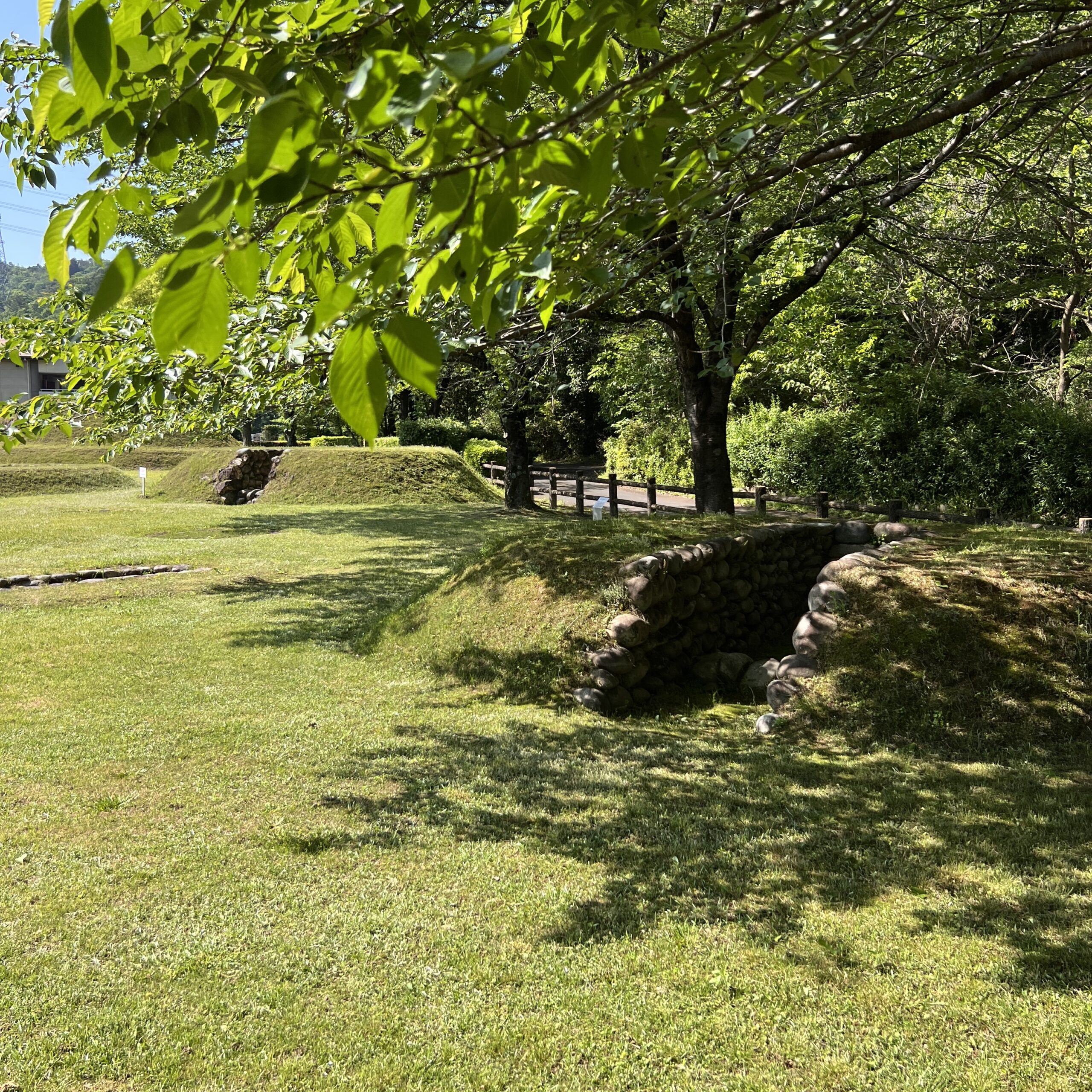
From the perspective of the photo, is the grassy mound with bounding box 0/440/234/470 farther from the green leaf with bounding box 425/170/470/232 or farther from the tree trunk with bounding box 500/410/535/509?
the green leaf with bounding box 425/170/470/232

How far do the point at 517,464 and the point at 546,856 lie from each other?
732 inches

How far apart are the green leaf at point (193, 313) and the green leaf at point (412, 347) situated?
0.25 m

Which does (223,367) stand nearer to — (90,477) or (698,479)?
(698,479)

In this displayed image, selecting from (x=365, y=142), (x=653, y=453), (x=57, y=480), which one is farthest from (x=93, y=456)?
A: (x=365, y=142)

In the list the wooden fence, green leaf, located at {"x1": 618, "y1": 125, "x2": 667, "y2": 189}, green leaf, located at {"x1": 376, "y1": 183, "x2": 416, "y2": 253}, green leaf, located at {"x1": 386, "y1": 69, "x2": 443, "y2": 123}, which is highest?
green leaf, located at {"x1": 618, "y1": 125, "x2": 667, "y2": 189}

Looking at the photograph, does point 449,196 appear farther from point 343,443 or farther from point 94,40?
point 343,443

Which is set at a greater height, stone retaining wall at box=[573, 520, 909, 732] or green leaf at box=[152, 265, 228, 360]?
green leaf at box=[152, 265, 228, 360]

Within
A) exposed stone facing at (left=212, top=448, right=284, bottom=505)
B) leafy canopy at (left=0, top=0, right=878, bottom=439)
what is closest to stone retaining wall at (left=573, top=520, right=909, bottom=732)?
leafy canopy at (left=0, top=0, right=878, bottom=439)

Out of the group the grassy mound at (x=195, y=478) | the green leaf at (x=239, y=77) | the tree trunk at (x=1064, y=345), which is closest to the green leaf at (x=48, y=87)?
the green leaf at (x=239, y=77)

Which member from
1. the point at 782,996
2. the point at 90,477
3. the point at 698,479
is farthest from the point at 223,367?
the point at 90,477

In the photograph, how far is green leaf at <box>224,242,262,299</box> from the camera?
1353 millimetres

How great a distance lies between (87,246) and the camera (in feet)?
6.30

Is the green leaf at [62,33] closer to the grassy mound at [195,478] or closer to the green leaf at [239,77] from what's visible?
the green leaf at [239,77]

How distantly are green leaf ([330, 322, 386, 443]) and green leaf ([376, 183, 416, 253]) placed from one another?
0.21 metres
